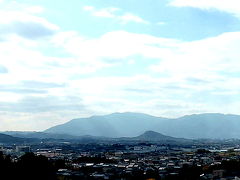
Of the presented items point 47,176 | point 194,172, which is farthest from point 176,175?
point 47,176

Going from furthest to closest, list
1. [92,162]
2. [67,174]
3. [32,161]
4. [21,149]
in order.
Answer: [21,149], [92,162], [67,174], [32,161]

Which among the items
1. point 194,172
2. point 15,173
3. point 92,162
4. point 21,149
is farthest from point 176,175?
point 21,149

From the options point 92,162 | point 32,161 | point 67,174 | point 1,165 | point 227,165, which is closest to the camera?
point 1,165

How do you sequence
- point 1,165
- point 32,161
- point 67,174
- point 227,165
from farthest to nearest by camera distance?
1. point 227,165
2. point 67,174
3. point 32,161
4. point 1,165

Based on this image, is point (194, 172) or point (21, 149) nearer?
point (194, 172)

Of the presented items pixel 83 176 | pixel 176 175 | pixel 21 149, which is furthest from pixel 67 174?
pixel 21 149

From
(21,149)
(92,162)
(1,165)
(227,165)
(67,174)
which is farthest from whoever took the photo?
(21,149)

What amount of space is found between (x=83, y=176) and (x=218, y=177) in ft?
39.1

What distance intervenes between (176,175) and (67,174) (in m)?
9.44

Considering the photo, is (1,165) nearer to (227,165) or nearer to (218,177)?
(218,177)

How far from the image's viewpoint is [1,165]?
31.7m

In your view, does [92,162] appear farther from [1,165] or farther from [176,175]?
[1,165]

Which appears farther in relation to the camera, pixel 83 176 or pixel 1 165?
pixel 83 176

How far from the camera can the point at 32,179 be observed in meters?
33.2
